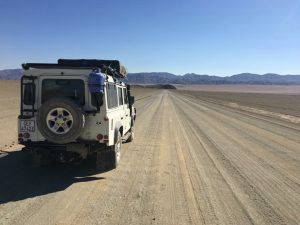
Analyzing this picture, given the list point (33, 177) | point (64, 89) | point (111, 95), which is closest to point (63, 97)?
point (64, 89)

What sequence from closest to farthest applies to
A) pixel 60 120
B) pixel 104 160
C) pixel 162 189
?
pixel 162 189 → pixel 60 120 → pixel 104 160

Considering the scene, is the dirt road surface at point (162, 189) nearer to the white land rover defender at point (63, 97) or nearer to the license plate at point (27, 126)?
the white land rover defender at point (63, 97)

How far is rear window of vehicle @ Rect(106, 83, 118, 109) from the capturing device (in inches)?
354

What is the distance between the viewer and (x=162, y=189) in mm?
7859

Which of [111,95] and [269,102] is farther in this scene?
[269,102]

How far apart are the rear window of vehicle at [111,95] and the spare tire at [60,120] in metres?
0.97

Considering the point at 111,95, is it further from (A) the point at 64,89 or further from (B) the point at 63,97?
(B) the point at 63,97

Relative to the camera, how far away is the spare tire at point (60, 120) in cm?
805

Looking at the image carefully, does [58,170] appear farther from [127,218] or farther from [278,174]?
[278,174]

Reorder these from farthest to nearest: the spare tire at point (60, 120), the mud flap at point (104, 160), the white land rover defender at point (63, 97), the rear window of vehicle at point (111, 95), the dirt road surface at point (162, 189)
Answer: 1. the mud flap at point (104, 160)
2. the rear window of vehicle at point (111, 95)
3. the white land rover defender at point (63, 97)
4. the spare tire at point (60, 120)
5. the dirt road surface at point (162, 189)

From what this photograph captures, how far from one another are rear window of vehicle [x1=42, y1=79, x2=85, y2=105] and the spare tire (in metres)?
0.41

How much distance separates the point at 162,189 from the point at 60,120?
Result: 2365 millimetres

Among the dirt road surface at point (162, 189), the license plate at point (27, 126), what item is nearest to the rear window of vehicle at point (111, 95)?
the dirt road surface at point (162, 189)

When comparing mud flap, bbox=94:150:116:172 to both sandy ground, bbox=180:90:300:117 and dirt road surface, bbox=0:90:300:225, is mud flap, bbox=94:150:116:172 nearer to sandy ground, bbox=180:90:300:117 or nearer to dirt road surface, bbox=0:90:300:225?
dirt road surface, bbox=0:90:300:225
